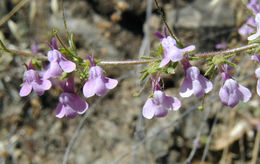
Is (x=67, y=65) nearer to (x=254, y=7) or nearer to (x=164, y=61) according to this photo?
(x=164, y=61)

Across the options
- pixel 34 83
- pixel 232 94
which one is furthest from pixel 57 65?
pixel 232 94

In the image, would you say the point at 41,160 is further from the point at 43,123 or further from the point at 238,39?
the point at 238,39

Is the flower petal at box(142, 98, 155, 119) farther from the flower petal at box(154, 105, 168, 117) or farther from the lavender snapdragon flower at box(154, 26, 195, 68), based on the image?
the lavender snapdragon flower at box(154, 26, 195, 68)

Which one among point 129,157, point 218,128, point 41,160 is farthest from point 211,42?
point 41,160

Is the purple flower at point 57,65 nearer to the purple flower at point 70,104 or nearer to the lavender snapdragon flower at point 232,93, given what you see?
the purple flower at point 70,104

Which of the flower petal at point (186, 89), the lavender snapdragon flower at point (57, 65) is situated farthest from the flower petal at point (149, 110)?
the lavender snapdragon flower at point (57, 65)

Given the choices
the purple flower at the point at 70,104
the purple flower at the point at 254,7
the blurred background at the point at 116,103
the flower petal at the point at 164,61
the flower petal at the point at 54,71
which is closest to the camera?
the flower petal at the point at 164,61

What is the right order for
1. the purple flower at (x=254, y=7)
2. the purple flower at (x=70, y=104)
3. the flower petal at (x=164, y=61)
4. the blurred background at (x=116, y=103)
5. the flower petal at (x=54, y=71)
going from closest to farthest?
the flower petal at (x=164, y=61) → the flower petal at (x=54, y=71) → the purple flower at (x=70, y=104) → the purple flower at (x=254, y=7) → the blurred background at (x=116, y=103)
